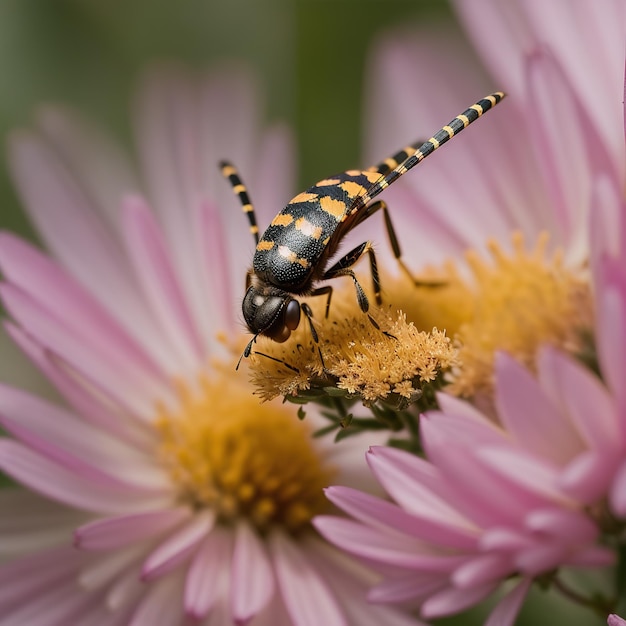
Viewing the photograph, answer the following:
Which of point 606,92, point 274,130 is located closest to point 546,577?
point 606,92

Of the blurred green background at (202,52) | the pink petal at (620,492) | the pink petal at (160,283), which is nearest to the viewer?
the pink petal at (620,492)

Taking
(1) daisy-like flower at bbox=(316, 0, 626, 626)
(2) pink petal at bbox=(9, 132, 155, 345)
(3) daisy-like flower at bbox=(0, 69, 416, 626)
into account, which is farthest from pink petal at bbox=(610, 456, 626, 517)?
(2) pink petal at bbox=(9, 132, 155, 345)

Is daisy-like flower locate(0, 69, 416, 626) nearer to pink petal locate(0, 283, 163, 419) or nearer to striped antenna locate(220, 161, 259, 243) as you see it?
pink petal locate(0, 283, 163, 419)

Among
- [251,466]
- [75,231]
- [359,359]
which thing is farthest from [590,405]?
[75,231]

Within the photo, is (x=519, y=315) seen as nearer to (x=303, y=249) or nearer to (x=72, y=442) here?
(x=303, y=249)

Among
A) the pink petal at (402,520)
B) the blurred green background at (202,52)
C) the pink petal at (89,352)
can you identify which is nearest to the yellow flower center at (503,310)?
the pink petal at (402,520)

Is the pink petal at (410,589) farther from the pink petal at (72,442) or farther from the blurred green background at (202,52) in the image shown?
the blurred green background at (202,52)

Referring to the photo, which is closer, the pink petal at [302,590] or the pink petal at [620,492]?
the pink petal at [620,492]
